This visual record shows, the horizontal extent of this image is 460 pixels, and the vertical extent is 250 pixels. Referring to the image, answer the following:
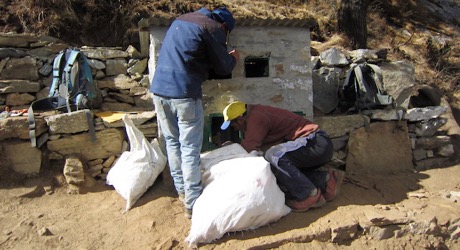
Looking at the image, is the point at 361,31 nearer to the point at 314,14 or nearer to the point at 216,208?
the point at 314,14

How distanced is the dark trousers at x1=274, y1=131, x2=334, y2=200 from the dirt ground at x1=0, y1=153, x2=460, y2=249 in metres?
0.22

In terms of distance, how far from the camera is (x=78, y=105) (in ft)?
14.0

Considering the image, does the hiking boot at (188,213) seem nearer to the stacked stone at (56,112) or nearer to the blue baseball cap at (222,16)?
the stacked stone at (56,112)

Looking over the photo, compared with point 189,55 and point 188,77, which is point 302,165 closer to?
Result: point 188,77

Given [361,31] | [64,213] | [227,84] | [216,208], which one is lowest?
[64,213]

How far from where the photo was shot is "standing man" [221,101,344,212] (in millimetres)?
3619

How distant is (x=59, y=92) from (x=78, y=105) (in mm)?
361

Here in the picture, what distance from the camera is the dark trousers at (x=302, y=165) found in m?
3.60

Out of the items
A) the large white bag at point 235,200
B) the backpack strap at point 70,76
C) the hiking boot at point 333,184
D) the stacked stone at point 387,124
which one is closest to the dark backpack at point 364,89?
the stacked stone at point 387,124

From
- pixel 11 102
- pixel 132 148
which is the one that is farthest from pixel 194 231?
pixel 11 102

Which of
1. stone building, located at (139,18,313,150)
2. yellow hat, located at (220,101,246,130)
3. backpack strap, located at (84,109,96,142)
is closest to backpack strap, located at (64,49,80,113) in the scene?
backpack strap, located at (84,109,96,142)

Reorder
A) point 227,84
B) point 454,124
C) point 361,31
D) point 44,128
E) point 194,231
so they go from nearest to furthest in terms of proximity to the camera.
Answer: point 194,231 → point 44,128 → point 227,84 → point 454,124 → point 361,31

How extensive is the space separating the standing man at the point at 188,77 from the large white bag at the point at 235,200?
0.64ft

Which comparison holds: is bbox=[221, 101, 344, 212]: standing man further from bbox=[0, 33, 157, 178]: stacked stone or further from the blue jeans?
bbox=[0, 33, 157, 178]: stacked stone
